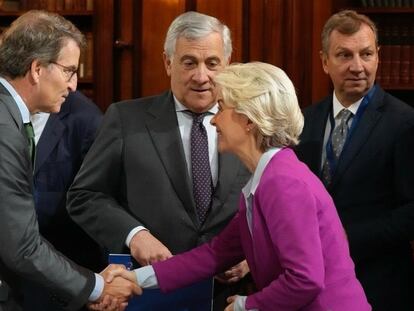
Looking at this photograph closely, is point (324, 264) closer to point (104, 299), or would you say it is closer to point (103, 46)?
point (104, 299)

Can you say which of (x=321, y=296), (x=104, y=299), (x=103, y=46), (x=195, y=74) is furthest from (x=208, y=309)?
(x=103, y=46)

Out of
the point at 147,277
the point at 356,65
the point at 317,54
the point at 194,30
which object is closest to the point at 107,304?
the point at 147,277

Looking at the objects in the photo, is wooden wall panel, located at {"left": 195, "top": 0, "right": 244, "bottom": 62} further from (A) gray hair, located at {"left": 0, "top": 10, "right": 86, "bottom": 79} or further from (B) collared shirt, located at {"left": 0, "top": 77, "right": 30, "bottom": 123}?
(B) collared shirt, located at {"left": 0, "top": 77, "right": 30, "bottom": 123}

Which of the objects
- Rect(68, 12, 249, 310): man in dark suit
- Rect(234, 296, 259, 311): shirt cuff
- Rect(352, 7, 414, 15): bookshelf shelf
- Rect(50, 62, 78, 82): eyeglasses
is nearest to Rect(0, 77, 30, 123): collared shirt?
Rect(50, 62, 78, 82): eyeglasses

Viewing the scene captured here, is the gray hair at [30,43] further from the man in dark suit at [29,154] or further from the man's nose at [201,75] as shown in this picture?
the man's nose at [201,75]

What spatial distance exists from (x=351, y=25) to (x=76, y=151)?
4.14ft

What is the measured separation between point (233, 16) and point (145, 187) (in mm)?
2417

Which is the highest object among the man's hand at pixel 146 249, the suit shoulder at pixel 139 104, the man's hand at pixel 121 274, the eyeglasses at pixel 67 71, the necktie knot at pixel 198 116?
the eyeglasses at pixel 67 71

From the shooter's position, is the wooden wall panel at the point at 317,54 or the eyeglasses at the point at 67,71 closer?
the eyeglasses at the point at 67,71

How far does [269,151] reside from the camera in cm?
241

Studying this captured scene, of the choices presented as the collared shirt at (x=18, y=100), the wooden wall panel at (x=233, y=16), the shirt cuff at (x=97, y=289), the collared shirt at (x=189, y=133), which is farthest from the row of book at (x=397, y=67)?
the collared shirt at (x=18, y=100)

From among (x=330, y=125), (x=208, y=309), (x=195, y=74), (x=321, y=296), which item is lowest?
(x=208, y=309)

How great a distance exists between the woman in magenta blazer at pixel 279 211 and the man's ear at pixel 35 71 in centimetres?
56

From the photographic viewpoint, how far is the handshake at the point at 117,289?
2758mm
